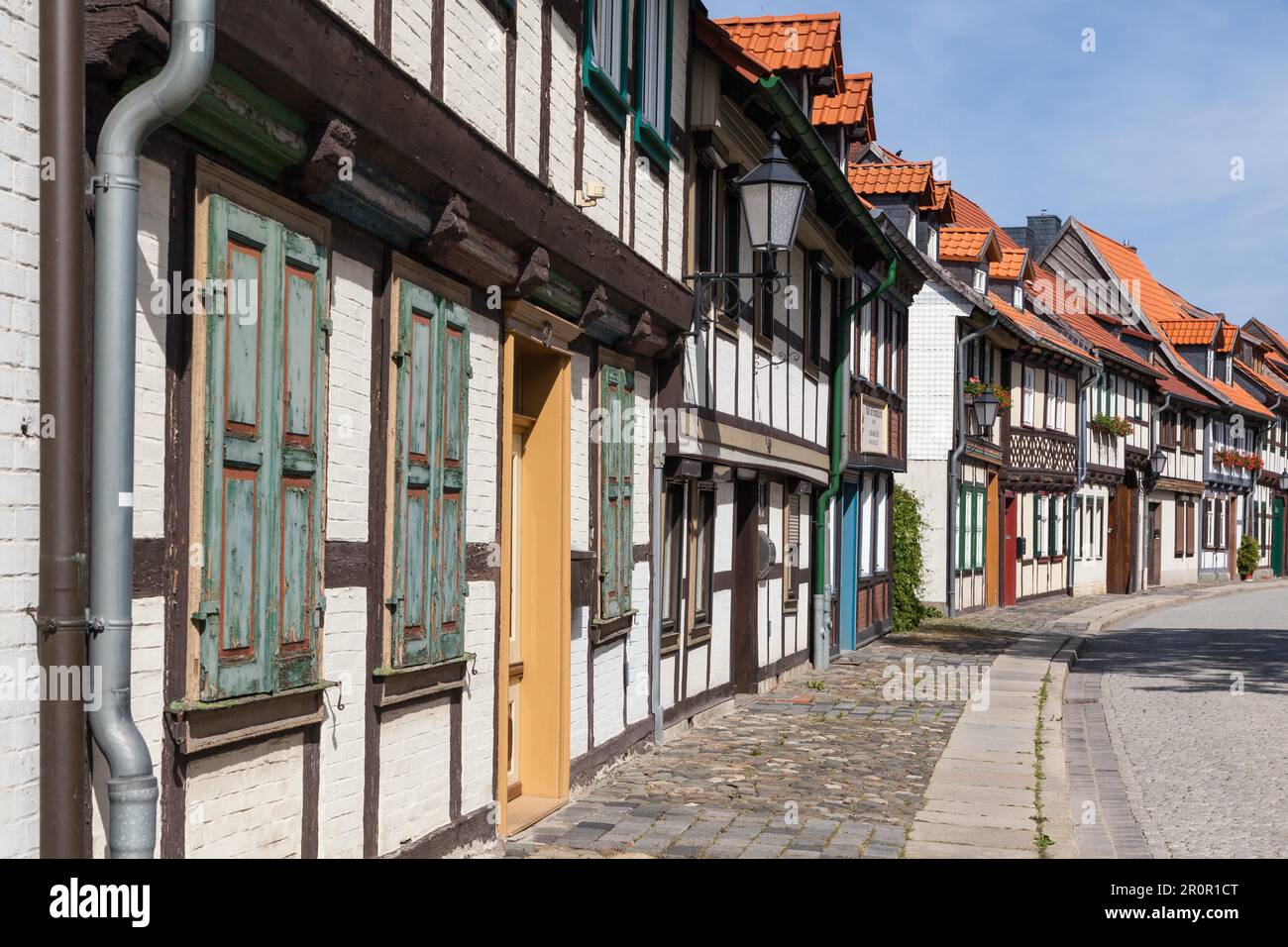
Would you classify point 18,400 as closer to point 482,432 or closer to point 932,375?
point 482,432

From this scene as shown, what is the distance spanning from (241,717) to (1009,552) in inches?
1157

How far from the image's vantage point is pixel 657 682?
11164 mm

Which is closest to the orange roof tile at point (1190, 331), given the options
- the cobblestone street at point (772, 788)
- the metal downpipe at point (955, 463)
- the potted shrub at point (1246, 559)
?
the potted shrub at point (1246, 559)

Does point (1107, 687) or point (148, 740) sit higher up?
point (148, 740)

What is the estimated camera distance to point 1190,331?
171 ft

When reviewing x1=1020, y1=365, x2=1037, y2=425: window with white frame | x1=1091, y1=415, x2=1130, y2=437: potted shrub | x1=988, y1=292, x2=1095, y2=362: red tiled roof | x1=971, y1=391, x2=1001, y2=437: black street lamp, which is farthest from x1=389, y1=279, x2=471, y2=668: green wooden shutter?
x1=1091, y1=415, x2=1130, y2=437: potted shrub

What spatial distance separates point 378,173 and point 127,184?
1914 mm

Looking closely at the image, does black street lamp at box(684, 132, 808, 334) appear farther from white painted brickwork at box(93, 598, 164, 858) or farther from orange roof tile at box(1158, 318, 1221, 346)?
orange roof tile at box(1158, 318, 1221, 346)

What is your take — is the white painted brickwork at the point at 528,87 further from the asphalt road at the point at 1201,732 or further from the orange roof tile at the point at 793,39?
the orange roof tile at the point at 793,39

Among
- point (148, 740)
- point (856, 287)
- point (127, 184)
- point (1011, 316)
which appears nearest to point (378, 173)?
point (127, 184)

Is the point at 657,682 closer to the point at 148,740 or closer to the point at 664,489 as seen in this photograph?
the point at 664,489

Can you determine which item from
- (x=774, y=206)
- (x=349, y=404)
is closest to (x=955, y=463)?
(x=774, y=206)

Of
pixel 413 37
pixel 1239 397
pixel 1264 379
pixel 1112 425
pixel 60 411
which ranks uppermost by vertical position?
pixel 1264 379

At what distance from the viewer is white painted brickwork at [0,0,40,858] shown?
12.8 ft
